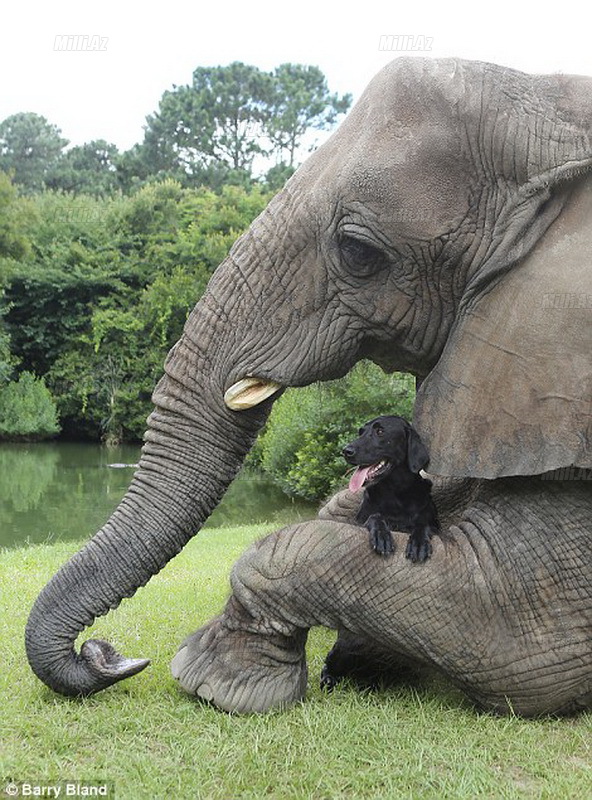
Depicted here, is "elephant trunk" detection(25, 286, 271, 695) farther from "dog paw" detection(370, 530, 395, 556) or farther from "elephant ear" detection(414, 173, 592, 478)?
"elephant ear" detection(414, 173, 592, 478)

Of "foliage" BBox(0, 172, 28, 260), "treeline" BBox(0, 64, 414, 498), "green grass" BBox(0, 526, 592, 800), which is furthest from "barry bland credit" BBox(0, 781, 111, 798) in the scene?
"foliage" BBox(0, 172, 28, 260)

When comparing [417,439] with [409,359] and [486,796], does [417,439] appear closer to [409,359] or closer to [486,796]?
[409,359]

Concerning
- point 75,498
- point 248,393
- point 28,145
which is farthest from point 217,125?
point 248,393

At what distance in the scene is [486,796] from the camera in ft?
10.7

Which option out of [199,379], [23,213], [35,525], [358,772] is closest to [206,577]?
[199,379]

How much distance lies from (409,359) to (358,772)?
1776mm

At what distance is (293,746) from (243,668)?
0.51 meters

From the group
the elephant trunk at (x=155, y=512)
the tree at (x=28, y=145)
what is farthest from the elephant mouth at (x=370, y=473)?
the tree at (x=28, y=145)

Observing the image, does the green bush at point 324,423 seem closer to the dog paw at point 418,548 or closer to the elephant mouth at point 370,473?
the elephant mouth at point 370,473

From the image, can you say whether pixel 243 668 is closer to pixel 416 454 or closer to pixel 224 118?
pixel 416 454

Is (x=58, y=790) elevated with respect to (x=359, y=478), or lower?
lower

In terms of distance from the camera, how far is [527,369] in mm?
3826

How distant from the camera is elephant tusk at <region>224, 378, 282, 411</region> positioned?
416 cm

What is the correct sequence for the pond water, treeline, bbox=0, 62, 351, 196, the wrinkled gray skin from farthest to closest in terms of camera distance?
treeline, bbox=0, 62, 351, 196 → the pond water → the wrinkled gray skin
